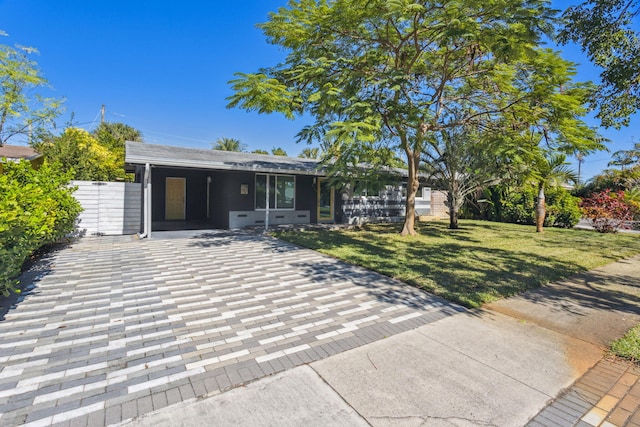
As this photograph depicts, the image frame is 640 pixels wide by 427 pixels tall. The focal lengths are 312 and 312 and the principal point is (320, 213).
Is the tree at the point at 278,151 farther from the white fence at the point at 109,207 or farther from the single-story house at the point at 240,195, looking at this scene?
the white fence at the point at 109,207

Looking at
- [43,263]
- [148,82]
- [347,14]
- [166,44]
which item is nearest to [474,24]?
[347,14]

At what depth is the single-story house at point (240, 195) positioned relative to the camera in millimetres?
12117

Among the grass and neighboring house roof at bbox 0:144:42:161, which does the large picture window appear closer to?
neighboring house roof at bbox 0:144:42:161

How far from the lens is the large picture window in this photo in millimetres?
12803

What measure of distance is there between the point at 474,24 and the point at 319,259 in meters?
6.38

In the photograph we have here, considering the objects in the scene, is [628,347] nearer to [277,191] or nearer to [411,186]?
[411,186]

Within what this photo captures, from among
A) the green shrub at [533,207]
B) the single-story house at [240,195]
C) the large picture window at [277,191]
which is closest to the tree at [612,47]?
the single-story house at [240,195]

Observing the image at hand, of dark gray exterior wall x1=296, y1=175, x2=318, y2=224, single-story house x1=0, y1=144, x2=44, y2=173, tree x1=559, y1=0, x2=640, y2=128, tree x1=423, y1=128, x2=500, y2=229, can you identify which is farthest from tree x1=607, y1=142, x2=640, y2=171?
single-story house x1=0, y1=144, x2=44, y2=173

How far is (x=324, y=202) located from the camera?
1466 cm

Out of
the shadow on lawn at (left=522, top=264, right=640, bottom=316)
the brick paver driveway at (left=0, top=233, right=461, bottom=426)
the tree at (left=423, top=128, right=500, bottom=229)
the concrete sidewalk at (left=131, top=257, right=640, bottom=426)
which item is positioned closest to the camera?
the concrete sidewalk at (left=131, top=257, right=640, bottom=426)

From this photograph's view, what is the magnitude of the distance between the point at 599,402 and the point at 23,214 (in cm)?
649

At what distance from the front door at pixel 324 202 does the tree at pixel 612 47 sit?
32.6ft

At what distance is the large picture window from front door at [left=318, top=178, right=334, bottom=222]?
1356 millimetres

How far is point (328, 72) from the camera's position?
8.95 meters
